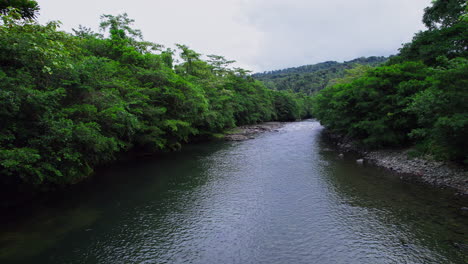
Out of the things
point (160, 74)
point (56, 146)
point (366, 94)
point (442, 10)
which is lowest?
point (56, 146)

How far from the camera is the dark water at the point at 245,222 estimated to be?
1045 cm

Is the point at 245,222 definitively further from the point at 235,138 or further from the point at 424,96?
the point at 235,138

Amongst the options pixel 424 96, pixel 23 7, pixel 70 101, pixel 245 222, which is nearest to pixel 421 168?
pixel 424 96

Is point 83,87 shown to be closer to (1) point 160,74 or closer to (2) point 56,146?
(2) point 56,146

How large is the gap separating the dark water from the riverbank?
4.49ft

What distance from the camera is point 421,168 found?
1956cm

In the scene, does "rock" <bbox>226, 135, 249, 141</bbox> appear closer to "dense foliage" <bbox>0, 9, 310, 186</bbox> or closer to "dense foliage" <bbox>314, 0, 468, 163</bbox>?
"dense foliage" <bbox>0, 9, 310, 186</bbox>

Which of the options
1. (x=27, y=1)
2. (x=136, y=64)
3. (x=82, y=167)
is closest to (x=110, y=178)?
(x=82, y=167)

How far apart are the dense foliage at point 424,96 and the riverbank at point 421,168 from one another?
0.87 m

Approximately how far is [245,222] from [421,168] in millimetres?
15385

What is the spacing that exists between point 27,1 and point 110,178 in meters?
13.5

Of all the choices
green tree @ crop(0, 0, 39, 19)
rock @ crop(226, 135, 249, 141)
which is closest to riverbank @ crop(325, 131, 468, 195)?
rock @ crop(226, 135, 249, 141)

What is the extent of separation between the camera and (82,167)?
819 inches

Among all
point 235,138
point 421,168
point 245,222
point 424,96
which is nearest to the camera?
point 245,222
